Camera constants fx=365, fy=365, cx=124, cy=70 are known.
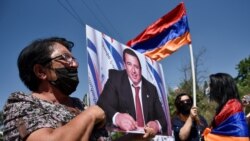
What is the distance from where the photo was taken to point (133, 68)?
2.84 m

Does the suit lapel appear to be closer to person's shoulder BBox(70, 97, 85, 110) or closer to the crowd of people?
the crowd of people

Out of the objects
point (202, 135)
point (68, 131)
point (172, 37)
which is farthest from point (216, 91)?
point (68, 131)

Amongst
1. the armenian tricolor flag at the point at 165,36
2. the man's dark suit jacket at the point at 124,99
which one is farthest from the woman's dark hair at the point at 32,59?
the armenian tricolor flag at the point at 165,36

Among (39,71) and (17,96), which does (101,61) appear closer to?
(39,71)

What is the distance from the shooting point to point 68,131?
65.1 inches

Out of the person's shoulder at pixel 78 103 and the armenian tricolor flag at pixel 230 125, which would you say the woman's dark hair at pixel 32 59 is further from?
the armenian tricolor flag at pixel 230 125

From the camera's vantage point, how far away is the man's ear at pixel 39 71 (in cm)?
206

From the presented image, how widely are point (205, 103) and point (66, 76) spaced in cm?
1765

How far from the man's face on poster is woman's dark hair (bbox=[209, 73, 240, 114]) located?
64.8 inches

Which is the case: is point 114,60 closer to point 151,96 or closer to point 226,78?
point 151,96

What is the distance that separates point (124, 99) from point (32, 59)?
29.7 inches

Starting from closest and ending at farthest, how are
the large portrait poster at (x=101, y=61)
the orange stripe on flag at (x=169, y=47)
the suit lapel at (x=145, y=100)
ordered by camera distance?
the large portrait poster at (x=101, y=61), the suit lapel at (x=145, y=100), the orange stripe on flag at (x=169, y=47)

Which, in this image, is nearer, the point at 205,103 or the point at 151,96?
the point at 151,96

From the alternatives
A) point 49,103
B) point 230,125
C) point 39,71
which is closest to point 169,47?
point 230,125
